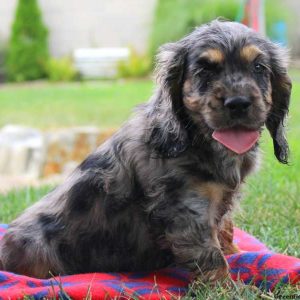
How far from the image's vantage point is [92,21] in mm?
27953

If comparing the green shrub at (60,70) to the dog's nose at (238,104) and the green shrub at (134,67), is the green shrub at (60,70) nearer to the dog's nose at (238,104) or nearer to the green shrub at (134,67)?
the green shrub at (134,67)

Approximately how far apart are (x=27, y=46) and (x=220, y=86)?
2322 cm

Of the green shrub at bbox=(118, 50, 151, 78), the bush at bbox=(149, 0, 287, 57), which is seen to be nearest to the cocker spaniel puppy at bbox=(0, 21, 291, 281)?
the green shrub at bbox=(118, 50, 151, 78)

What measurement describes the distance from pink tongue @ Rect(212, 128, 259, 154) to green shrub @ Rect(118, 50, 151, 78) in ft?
70.0

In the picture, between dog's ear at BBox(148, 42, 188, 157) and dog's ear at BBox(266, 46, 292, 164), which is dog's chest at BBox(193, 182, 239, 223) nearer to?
dog's ear at BBox(148, 42, 188, 157)

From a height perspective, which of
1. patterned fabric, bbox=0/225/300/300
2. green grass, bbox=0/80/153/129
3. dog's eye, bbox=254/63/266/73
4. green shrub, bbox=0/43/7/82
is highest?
dog's eye, bbox=254/63/266/73

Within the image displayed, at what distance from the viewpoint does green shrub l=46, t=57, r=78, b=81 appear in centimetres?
2534

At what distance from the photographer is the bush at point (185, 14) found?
25469 mm

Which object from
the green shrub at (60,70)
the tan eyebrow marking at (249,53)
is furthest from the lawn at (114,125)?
the green shrub at (60,70)

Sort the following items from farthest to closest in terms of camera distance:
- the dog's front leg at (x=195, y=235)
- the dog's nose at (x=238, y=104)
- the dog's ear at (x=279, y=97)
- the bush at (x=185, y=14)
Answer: the bush at (x=185, y=14)
the dog's ear at (x=279, y=97)
the dog's front leg at (x=195, y=235)
the dog's nose at (x=238, y=104)

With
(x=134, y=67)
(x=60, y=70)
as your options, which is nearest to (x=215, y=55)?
(x=134, y=67)

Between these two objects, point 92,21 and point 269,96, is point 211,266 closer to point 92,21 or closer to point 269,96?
point 269,96

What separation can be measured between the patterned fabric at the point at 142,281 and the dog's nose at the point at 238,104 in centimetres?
108

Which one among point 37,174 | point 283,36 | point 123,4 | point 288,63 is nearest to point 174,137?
point 288,63
